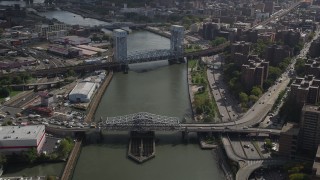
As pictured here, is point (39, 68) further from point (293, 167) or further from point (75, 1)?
point (75, 1)

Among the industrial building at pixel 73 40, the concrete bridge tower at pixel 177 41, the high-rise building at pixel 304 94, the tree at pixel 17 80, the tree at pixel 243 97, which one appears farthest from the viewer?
the industrial building at pixel 73 40

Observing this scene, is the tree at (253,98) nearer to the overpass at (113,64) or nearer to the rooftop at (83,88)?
the rooftop at (83,88)

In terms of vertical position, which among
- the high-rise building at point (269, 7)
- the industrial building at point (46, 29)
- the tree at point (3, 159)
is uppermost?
the high-rise building at point (269, 7)

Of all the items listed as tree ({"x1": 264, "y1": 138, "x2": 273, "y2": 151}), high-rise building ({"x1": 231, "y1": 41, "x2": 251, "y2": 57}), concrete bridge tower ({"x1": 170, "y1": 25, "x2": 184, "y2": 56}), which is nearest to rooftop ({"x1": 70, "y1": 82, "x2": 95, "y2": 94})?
concrete bridge tower ({"x1": 170, "y1": 25, "x2": 184, "y2": 56})

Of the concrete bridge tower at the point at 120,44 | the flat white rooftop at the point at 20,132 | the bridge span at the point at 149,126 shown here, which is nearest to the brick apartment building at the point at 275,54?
the concrete bridge tower at the point at 120,44

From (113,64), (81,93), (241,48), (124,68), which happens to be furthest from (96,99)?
(241,48)

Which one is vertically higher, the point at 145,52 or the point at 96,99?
the point at 145,52

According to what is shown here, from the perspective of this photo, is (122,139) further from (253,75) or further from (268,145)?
(253,75)

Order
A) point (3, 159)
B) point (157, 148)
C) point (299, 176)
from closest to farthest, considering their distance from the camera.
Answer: point (299, 176), point (3, 159), point (157, 148)
